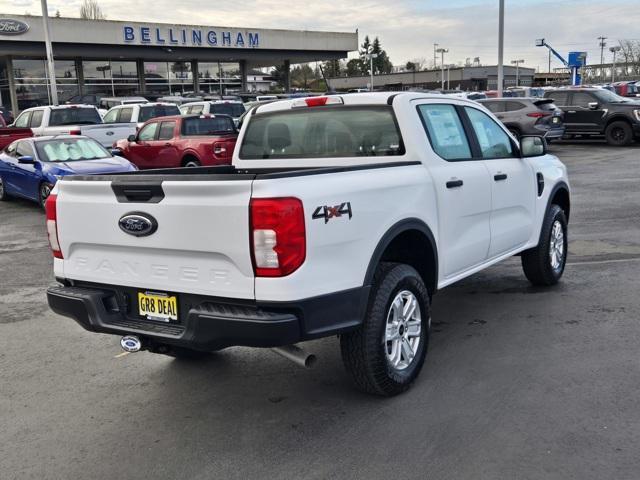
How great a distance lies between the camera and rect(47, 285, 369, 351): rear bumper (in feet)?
11.1

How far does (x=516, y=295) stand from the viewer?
6.34 metres

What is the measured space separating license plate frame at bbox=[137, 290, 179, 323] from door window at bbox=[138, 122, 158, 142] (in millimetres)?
12495

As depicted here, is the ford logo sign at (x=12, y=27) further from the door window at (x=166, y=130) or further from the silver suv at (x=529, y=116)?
the silver suv at (x=529, y=116)

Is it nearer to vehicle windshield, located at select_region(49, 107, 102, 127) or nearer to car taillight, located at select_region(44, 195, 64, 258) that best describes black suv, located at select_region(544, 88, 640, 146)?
vehicle windshield, located at select_region(49, 107, 102, 127)

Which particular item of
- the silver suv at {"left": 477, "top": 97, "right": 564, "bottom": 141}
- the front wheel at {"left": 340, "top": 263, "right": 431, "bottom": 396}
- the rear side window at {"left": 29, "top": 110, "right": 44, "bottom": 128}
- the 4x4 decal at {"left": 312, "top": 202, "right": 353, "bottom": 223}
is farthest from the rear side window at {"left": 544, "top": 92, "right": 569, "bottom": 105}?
the 4x4 decal at {"left": 312, "top": 202, "right": 353, "bottom": 223}

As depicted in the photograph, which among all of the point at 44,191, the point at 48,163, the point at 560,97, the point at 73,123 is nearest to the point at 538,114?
the point at 560,97

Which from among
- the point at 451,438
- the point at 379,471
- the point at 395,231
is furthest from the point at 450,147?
the point at 379,471

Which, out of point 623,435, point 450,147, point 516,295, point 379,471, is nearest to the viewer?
point 379,471

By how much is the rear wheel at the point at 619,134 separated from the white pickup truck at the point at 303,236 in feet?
60.9

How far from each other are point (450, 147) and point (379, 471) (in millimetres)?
2554

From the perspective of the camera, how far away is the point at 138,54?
136 ft

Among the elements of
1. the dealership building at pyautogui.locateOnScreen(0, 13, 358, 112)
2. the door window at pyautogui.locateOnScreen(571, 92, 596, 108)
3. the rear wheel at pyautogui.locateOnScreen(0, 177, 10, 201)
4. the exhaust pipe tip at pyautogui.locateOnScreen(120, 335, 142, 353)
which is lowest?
the rear wheel at pyautogui.locateOnScreen(0, 177, 10, 201)

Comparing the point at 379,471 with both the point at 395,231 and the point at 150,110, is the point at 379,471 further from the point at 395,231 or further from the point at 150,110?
the point at 150,110

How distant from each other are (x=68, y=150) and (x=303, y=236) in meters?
10.5
